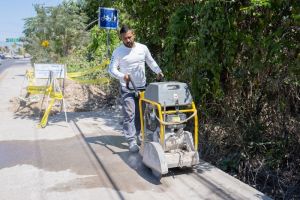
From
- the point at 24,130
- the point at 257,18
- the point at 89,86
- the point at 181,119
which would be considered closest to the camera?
the point at 181,119

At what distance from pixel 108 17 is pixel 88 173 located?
505 centimetres

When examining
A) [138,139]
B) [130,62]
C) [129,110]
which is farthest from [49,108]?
[130,62]

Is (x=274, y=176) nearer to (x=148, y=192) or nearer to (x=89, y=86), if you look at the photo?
(x=148, y=192)

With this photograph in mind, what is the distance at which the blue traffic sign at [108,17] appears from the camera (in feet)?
29.4

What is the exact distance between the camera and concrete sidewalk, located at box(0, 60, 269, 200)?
4.29 metres

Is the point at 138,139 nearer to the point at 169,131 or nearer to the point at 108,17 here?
the point at 169,131

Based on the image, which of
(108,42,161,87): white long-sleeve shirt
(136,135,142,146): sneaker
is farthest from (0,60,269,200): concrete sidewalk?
(108,42,161,87): white long-sleeve shirt

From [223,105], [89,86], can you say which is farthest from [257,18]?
[89,86]

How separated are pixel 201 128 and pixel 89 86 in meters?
6.63

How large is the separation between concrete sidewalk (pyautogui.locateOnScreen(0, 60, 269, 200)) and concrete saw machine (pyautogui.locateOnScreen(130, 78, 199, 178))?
0.25 m

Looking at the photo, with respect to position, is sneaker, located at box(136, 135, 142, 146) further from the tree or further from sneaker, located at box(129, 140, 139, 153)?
the tree

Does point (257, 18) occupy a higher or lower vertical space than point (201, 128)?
higher

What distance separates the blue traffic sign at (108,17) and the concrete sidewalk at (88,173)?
119 inches

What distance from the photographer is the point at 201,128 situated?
614cm
